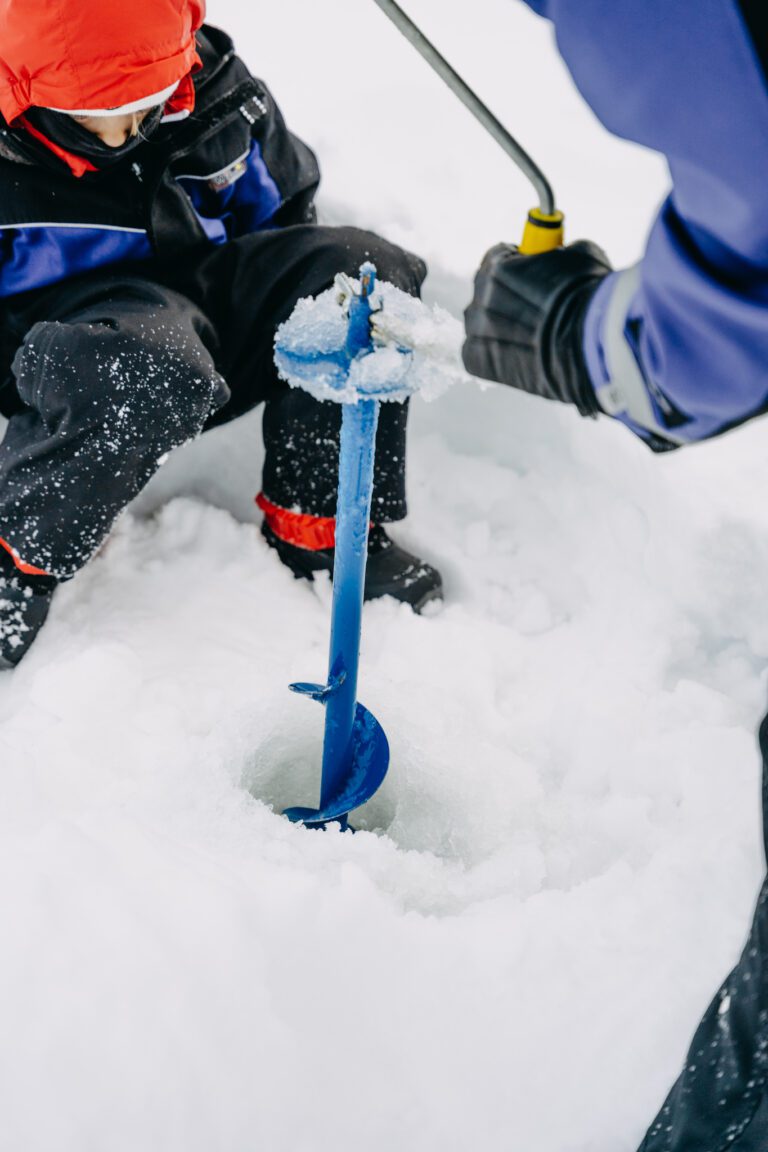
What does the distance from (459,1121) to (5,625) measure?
0.82m

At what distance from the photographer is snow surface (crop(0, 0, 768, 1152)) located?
0.84 meters

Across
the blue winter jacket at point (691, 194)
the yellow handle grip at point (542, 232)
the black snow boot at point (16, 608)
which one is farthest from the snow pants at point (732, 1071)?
the black snow boot at point (16, 608)

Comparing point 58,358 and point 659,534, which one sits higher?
point 58,358

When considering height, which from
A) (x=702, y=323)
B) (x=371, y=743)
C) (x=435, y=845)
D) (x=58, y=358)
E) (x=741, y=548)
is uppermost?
(x=702, y=323)

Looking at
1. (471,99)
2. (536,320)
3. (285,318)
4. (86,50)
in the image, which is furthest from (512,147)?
(285,318)

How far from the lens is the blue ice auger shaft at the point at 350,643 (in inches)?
37.0

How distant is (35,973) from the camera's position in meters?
0.85

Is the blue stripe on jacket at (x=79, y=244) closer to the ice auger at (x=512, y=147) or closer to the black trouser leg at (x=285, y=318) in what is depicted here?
the black trouser leg at (x=285, y=318)

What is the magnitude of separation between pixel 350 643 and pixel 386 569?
0.42 m

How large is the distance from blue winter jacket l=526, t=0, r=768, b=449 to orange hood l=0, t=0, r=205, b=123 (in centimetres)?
62

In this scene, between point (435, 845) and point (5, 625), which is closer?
point (435, 845)

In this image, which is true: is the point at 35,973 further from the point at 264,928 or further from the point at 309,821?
the point at 309,821

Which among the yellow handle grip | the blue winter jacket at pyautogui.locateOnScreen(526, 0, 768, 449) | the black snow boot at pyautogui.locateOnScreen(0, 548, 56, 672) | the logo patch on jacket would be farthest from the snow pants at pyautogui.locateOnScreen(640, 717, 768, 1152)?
the logo patch on jacket

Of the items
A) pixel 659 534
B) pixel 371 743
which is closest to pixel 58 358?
pixel 371 743
